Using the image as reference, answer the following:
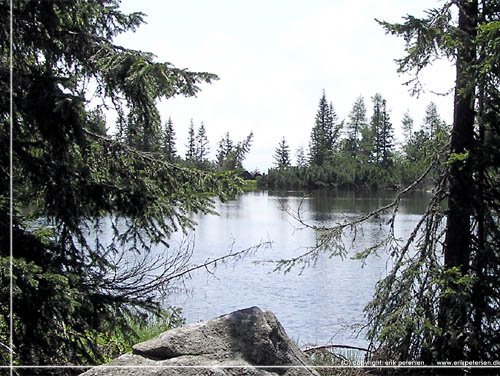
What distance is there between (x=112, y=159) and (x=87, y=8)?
1346mm

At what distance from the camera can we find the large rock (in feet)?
10.5

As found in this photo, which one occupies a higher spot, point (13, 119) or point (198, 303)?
point (13, 119)

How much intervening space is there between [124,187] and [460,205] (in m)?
3.60

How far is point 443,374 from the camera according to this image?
231 inches

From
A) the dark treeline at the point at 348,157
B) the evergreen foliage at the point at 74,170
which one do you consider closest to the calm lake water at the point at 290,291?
the evergreen foliage at the point at 74,170

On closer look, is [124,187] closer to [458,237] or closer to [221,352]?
Result: [221,352]

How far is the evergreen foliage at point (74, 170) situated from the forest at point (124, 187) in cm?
1

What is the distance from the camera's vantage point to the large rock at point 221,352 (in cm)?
321

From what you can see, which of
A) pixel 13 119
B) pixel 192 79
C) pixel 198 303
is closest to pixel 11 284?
pixel 13 119

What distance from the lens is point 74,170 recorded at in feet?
16.0

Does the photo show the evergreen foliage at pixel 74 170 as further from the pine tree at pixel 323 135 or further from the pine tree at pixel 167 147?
the pine tree at pixel 323 135

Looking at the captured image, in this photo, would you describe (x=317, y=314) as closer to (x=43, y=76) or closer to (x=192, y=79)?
(x=192, y=79)

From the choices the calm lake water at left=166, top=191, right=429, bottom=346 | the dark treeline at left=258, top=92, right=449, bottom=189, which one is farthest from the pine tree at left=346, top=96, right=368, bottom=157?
the calm lake water at left=166, top=191, right=429, bottom=346

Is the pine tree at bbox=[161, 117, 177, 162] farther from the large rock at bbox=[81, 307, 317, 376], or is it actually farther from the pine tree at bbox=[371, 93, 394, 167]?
the pine tree at bbox=[371, 93, 394, 167]
